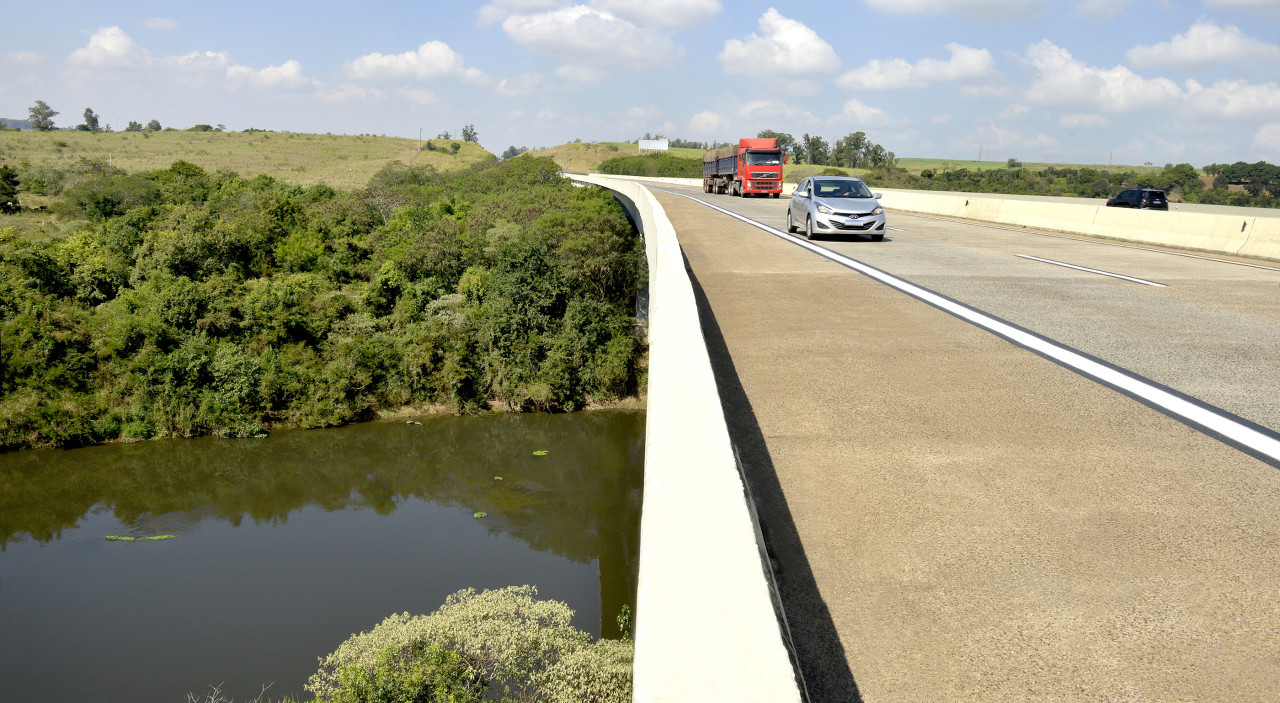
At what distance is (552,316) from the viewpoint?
127 ft

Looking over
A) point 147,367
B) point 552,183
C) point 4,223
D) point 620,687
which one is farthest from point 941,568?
point 552,183

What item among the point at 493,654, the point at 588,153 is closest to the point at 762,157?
the point at 493,654

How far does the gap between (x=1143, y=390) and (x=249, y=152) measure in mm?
131691

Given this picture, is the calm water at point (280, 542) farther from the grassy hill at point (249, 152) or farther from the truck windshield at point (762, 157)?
the grassy hill at point (249, 152)

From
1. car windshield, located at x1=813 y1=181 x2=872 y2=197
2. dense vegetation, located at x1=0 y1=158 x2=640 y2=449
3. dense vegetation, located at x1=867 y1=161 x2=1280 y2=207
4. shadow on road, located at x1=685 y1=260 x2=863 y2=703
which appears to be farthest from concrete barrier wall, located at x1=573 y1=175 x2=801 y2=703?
dense vegetation, located at x1=867 y1=161 x2=1280 y2=207

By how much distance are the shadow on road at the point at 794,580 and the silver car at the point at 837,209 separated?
Answer: 12.8m

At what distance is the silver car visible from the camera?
17.1 meters

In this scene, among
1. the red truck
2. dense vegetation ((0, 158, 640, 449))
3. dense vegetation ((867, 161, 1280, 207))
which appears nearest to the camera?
dense vegetation ((0, 158, 640, 449))

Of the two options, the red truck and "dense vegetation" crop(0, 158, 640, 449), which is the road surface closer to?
"dense vegetation" crop(0, 158, 640, 449)

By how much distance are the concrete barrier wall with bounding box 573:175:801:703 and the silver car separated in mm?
14048

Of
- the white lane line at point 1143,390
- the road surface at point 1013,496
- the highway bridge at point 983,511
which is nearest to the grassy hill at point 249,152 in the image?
the white lane line at point 1143,390

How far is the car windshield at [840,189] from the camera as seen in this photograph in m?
18.4

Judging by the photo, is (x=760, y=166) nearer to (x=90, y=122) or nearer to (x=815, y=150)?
(x=815, y=150)

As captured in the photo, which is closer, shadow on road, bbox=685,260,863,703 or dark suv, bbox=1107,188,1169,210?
shadow on road, bbox=685,260,863,703
